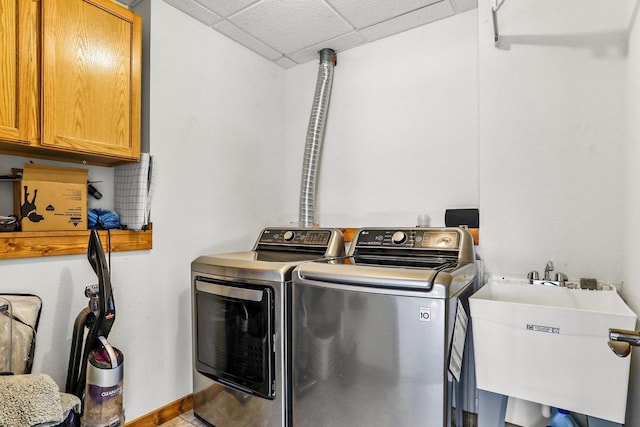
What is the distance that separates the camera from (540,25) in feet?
6.03

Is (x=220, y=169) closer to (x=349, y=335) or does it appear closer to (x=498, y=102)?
(x=349, y=335)

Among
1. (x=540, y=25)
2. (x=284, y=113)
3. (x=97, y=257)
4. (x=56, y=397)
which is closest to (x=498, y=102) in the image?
(x=540, y=25)

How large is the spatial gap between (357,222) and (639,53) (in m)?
1.83

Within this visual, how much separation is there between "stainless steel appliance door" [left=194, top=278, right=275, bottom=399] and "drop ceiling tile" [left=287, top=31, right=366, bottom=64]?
6.50 ft

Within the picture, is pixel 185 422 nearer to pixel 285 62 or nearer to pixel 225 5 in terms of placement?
pixel 225 5

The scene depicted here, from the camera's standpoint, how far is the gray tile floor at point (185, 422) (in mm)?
2123

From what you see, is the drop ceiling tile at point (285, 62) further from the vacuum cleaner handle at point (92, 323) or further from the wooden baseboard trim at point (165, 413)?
the wooden baseboard trim at point (165, 413)

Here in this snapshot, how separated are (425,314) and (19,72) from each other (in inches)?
78.1

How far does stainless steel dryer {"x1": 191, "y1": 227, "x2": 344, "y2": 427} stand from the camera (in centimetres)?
170

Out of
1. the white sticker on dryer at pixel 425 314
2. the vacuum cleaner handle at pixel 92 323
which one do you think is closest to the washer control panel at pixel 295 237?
the white sticker on dryer at pixel 425 314

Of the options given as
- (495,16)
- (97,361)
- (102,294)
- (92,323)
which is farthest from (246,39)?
(97,361)

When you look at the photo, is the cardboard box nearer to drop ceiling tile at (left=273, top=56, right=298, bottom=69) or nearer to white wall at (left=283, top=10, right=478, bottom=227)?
white wall at (left=283, top=10, right=478, bottom=227)

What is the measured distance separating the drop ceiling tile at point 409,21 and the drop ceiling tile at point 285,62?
0.74 meters

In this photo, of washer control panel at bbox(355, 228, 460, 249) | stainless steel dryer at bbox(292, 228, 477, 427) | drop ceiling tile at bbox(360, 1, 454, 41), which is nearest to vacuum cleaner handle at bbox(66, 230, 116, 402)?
stainless steel dryer at bbox(292, 228, 477, 427)
